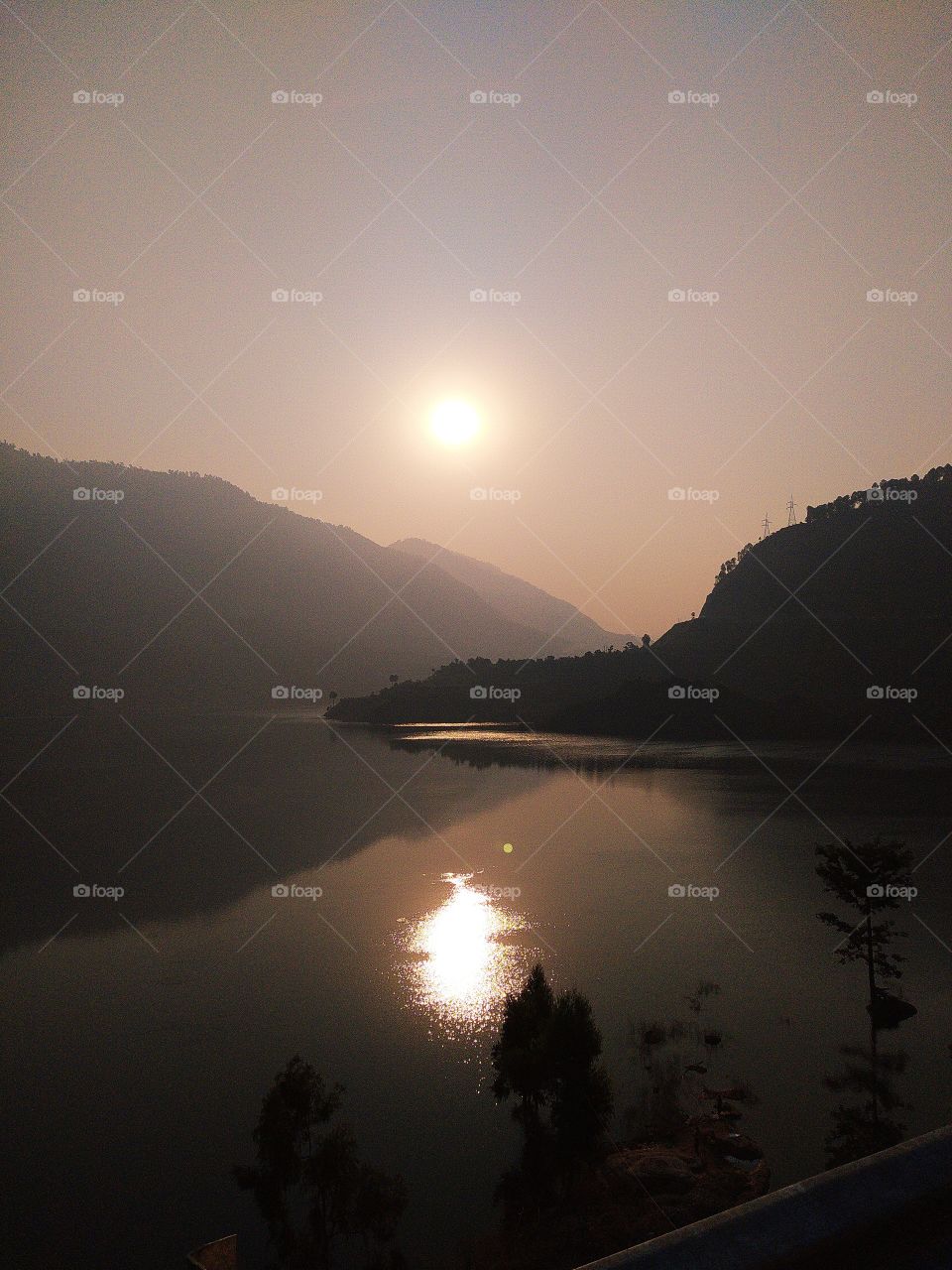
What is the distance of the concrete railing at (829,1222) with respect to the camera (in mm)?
2312

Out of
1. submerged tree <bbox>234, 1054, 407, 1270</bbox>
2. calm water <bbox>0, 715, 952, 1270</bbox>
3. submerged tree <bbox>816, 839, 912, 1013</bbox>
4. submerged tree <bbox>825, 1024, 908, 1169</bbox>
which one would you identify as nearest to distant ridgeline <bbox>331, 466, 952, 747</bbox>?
calm water <bbox>0, 715, 952, 1270</bbox>

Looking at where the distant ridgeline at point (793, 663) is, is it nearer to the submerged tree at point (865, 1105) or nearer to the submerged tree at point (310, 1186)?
the submerged tree at point (865, 1105)

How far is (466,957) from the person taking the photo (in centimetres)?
3362

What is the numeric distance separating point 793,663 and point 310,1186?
143032 millimetres

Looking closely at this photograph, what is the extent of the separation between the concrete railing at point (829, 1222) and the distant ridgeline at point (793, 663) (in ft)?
381

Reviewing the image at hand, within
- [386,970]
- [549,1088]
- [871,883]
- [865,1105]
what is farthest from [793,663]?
[549,1088]

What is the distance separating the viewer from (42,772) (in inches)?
3607

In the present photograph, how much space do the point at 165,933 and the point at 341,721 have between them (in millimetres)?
134926

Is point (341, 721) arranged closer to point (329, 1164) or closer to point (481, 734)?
point (481, 734)

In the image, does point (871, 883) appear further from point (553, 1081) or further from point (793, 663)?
point (793, 663)

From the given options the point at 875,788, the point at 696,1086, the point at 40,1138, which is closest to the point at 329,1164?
the point at 40,1138

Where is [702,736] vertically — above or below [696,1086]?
above

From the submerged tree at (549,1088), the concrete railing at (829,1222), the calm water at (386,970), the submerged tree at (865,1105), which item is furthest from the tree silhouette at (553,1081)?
the concrete railing at (829,1222)

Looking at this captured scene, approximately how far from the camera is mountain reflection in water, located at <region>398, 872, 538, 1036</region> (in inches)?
1117
